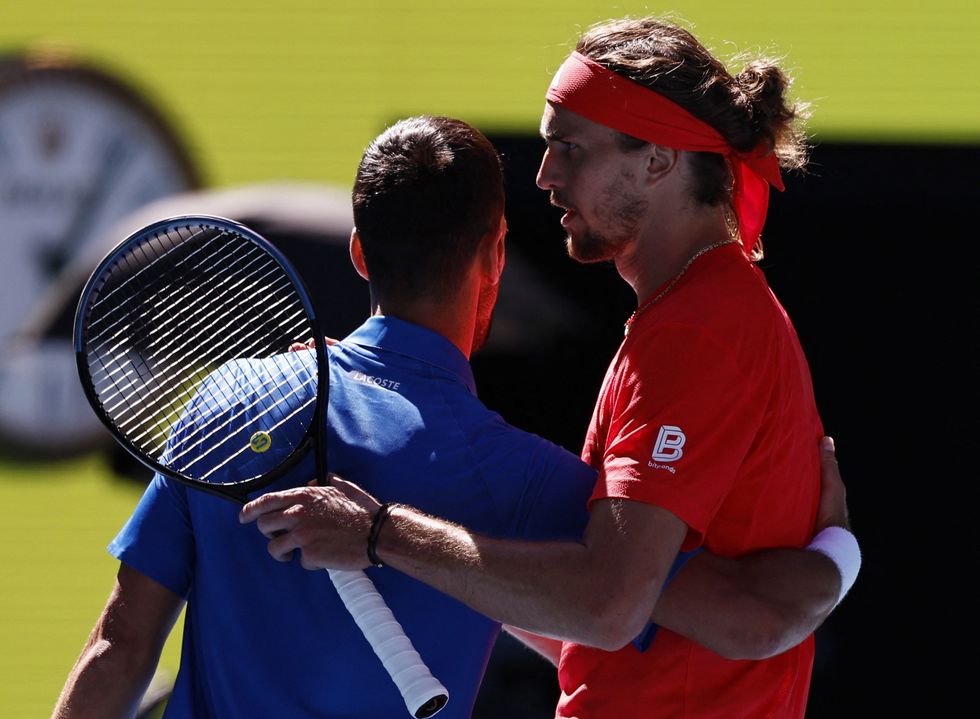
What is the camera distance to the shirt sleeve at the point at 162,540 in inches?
81.1

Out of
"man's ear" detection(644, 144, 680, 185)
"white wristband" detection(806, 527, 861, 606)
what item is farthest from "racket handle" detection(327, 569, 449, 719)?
"man's ear" detection(644, 144, 680, 185)

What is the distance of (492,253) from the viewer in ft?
7.16

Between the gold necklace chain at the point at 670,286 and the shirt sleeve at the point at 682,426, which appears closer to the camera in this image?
the shirt sleeve at the point at 682,426

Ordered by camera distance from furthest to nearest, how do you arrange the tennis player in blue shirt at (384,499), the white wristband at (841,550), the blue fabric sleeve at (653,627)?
the white wristband at (841,550) → the blue fabric sleeve at (653,627) → the tennis player in blue shirt at (384,499)

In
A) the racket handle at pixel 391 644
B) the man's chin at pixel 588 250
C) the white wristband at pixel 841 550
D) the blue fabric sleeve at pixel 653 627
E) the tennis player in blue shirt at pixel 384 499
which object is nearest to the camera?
the racket handle at pixel 391 644

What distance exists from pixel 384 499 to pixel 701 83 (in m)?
0.94

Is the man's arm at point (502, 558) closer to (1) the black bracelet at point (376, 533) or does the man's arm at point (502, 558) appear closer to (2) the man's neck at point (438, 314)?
(1) the black bracelet at point (376, 533)

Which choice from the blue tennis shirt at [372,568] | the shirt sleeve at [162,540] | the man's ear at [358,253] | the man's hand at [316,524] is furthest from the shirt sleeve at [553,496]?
the shirt sleeve at [162,540]

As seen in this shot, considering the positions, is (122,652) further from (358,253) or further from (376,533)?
(358,253)

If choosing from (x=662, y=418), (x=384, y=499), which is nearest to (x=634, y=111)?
(x=662, y=418)

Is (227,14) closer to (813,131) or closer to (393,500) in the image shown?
(813,131)

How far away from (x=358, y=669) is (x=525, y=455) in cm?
41

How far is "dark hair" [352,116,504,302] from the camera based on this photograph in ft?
6.89

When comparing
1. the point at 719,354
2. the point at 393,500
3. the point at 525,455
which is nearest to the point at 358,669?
the point at 393,500
